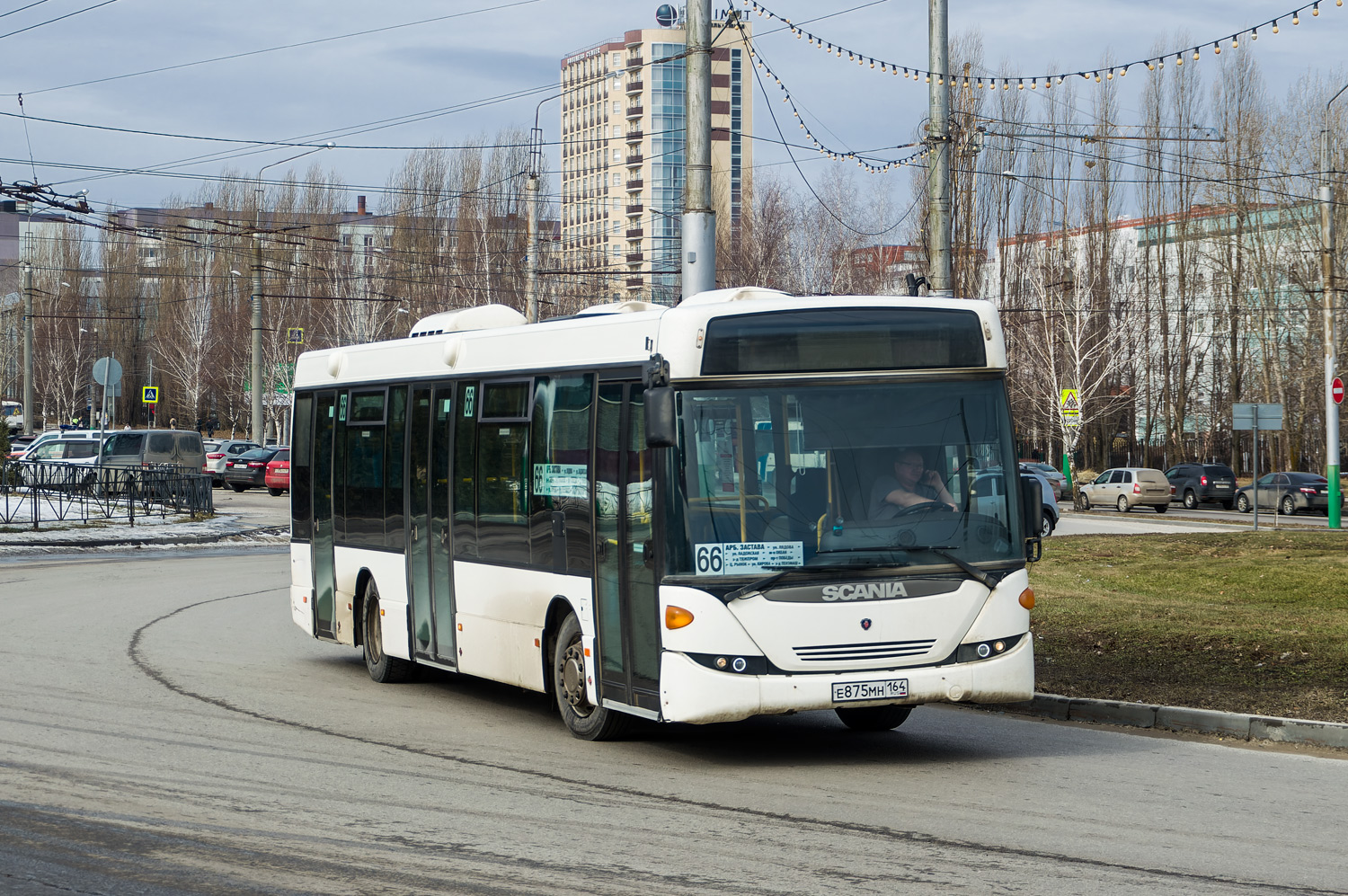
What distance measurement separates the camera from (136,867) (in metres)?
6.24

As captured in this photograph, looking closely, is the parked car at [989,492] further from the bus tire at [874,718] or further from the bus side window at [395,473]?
the bus side window at [395,473]

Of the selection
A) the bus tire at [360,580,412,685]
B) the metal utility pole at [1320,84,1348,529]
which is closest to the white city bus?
the bus tire at [360,580,412,685]

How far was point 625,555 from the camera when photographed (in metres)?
9.12

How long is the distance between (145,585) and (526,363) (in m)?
12.5

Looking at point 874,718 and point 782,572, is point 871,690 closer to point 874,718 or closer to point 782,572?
point 782,572

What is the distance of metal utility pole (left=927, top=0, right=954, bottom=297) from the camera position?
17125 millimetres

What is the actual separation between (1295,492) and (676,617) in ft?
143

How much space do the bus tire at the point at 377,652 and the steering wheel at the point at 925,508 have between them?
198 inches

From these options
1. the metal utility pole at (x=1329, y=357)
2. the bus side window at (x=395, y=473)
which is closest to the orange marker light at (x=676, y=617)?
the bus side window at (x=395, y=473)

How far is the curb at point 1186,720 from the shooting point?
9.66 metres

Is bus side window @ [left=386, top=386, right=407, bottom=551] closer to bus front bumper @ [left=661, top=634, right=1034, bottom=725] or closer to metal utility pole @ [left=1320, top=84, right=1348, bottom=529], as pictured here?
bus front bumper @ [left=661, top=634, right=1034, bottom=725]

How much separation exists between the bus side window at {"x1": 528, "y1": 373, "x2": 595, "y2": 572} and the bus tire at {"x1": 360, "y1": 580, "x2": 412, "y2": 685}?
285 centimetres

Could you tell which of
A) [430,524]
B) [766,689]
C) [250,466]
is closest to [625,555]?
[766,689]

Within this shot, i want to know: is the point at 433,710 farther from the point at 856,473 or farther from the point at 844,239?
the point at 844,239
